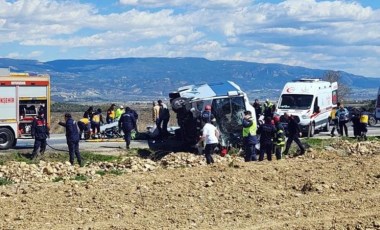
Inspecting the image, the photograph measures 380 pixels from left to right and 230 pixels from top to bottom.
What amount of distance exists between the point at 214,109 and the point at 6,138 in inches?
300

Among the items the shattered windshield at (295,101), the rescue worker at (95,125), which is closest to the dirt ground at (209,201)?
→ the rescue worker at (95,125)

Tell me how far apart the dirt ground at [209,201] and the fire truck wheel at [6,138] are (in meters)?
8.56

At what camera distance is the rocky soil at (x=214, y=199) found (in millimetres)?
12109

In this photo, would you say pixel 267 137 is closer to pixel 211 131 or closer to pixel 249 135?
pixel 249 135

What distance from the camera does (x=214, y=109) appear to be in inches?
989

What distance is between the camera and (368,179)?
16031 mm

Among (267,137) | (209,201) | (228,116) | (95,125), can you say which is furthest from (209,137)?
(95,125)

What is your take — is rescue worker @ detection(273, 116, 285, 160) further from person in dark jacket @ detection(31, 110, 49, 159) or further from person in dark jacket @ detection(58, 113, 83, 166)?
person in dark jacket @ detection(31, 110, 49, 159)

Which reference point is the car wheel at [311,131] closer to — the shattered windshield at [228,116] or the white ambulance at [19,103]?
the shattered windshield at [228,116]

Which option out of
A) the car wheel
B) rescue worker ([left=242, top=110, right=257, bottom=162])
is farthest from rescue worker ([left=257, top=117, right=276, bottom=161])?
the car wheel

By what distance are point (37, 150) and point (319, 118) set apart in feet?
47.8

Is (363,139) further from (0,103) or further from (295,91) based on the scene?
(0,103)

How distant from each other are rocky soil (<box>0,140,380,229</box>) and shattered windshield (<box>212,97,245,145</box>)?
22.2 feet

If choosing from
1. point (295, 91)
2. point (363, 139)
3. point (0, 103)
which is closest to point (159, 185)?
point (0, 103)
